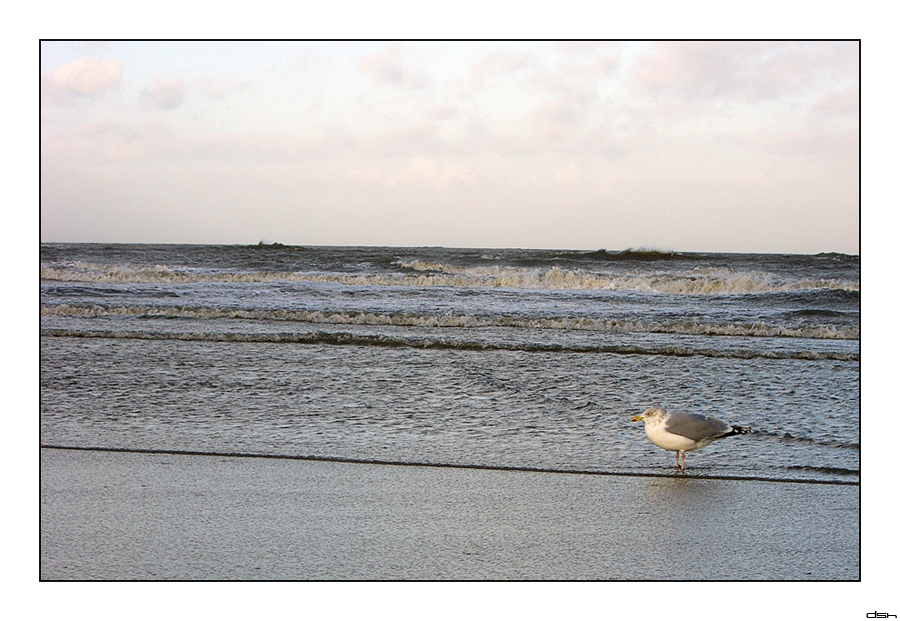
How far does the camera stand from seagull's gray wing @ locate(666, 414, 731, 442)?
4.33m

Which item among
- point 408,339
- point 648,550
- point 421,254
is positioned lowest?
point 648,550

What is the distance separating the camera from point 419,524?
3.49m

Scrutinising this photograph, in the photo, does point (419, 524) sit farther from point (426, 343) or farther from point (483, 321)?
point (483, 321)

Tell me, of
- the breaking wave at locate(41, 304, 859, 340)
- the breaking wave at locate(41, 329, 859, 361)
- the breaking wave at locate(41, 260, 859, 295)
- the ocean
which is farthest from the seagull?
the breaking wave at locate(41, 260, 859, 295)

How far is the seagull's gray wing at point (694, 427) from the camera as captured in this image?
4.33 m

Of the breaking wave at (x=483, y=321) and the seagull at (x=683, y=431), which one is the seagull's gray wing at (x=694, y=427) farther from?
the breaking wave at (x=483, y=321)

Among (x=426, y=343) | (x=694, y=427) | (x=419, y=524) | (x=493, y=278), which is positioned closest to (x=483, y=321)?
(x=426, y=343)

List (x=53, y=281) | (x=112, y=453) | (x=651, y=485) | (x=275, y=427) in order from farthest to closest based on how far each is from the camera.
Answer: (x=53, y=281) → (x=275, y=427) → (x=112, y=453) → (x=651, y=485)

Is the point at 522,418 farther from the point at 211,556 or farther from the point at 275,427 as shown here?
the point at 211,556

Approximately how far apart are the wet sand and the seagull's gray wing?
0.68 ft

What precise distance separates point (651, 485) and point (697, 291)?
12.5m

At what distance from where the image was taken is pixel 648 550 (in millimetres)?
3275

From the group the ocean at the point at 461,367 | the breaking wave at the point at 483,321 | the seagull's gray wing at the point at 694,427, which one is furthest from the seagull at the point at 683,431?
the breaking wave at the point at 483,321
